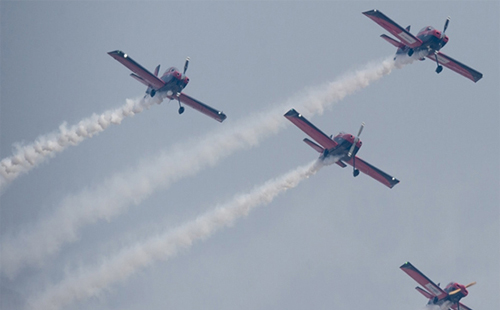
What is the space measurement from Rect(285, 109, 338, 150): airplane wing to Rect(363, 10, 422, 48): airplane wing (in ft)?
34.7

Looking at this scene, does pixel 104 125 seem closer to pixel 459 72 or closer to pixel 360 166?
pixel 360 166

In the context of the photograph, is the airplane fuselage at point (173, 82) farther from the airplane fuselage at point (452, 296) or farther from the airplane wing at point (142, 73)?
the airplane fuselage at point (452, 296)

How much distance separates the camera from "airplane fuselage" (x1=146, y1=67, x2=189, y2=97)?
65.2m

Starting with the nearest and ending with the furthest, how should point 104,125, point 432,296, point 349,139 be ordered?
point 349,139 → point 432,296 → point 104,125

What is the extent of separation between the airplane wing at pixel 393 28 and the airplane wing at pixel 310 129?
34.7 ft

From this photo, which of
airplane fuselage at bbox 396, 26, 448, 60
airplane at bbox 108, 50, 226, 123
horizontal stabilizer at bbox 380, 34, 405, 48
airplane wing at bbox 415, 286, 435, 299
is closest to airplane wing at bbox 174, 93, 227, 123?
airplane at bbox 108, 50, 226, 123

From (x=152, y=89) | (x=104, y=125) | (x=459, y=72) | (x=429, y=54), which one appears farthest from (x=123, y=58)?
(x=459, y=72)

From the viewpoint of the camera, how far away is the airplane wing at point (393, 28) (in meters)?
63.0

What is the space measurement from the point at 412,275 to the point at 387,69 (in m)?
18.6

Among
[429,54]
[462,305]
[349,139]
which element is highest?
[429,54]

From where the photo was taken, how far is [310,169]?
211 feet

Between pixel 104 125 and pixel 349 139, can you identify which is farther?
pixel 104 125

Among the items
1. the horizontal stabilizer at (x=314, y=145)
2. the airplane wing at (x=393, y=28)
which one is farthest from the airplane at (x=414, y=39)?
the horizontal stabilizer at (x=314, y=145)

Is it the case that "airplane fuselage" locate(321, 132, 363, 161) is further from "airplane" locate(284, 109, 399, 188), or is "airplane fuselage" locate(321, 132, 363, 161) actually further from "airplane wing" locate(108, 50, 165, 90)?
"airplane wing" locate(108, 50, 165, 90)
